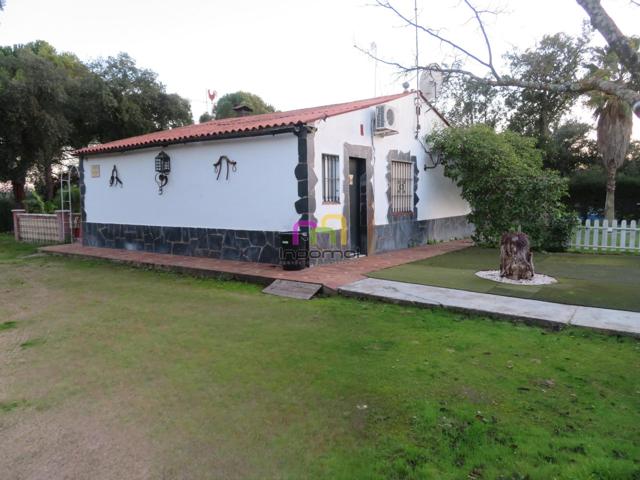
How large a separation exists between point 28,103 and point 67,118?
2942 mm

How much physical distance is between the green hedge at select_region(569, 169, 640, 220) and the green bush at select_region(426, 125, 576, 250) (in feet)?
25.4

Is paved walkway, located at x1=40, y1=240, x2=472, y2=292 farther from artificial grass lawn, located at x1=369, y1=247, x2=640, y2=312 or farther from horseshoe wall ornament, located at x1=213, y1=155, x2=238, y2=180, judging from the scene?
horseshoe wall ornament, located at x1=213, y1=155, x2=238, y2=180

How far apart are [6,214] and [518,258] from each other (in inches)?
829

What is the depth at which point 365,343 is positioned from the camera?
4590 millimetres

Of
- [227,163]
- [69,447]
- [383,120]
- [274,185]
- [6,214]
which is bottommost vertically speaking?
[69,447]

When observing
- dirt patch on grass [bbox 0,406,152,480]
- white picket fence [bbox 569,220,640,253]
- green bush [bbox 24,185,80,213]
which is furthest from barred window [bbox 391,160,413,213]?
green bush [bbox 24,185,80,213]

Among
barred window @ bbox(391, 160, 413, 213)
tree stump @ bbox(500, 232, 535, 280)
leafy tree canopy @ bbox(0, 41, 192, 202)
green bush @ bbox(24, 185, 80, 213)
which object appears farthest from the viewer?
green bush @ bbox(24, 185, 80, 213)

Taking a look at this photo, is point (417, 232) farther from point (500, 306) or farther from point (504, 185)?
point (500, 306)

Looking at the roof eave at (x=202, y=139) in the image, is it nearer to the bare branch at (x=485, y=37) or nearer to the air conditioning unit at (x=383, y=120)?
the air conditioning unit at (x=383, y=120)

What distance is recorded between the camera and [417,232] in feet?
41.2

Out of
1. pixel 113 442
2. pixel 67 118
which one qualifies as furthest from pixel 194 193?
pixel 67 118

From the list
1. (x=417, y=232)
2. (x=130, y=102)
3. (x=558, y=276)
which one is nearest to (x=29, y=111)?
(x=130, y=102)

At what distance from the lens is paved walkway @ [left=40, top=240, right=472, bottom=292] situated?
763 cm

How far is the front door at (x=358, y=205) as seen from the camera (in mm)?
10047
